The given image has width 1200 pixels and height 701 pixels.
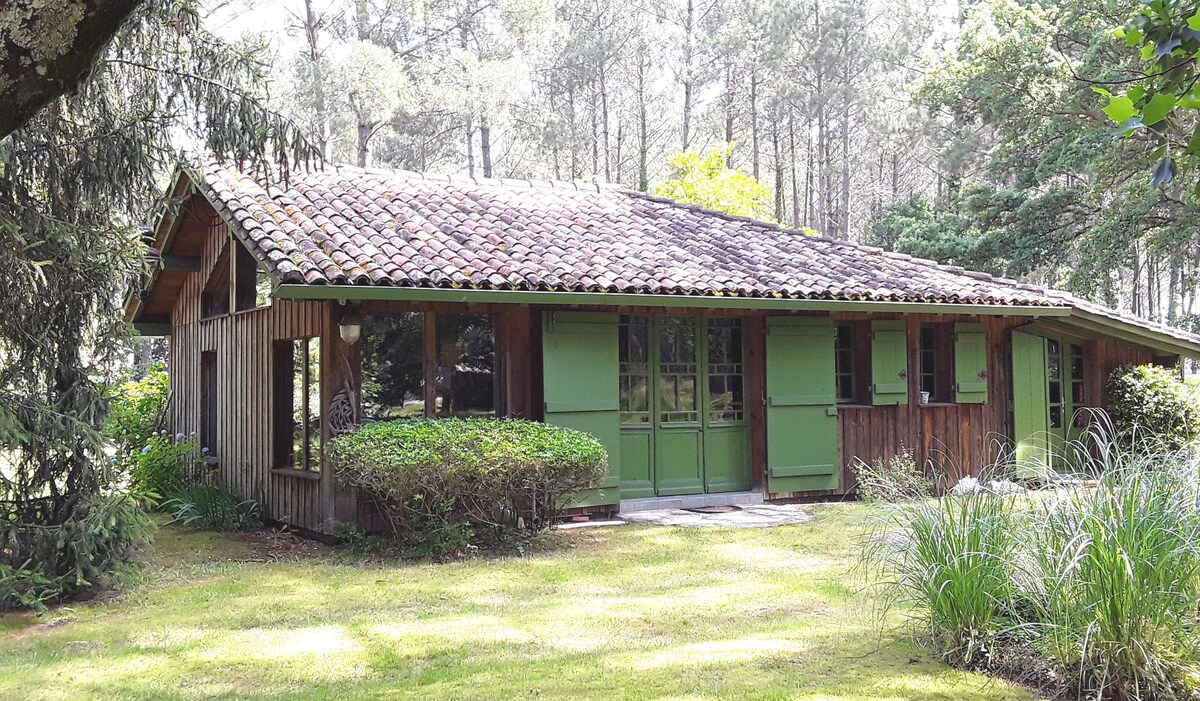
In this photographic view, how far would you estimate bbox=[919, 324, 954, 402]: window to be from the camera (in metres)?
12.1

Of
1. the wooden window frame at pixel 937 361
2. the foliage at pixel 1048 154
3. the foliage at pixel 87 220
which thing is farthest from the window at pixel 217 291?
the foliage at pixel 1048 154

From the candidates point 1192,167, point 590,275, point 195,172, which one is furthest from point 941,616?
point 1192,167

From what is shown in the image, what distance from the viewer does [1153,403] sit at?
1286cm

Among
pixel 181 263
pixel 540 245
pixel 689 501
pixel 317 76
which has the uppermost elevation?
pixel 317 76

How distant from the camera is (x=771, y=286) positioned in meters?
10.1

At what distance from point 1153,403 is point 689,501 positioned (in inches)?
263

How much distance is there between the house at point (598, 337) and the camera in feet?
29.3

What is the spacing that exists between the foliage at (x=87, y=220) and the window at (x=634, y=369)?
4380 millimetres

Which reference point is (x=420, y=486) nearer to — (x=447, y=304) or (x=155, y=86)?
(x=447, y=304)

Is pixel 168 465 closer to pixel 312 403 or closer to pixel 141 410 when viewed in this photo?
pixel 141 410

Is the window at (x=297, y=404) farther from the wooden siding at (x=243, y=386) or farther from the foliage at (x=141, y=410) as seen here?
the foliage at (x=141, y=410)

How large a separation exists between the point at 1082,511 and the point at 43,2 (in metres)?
4.24

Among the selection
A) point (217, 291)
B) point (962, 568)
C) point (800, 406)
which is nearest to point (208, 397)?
point (217, 291)

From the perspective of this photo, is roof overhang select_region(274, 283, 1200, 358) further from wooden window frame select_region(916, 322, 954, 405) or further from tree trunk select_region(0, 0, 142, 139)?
tree trunk select_region(0, 0, 142, 139)
